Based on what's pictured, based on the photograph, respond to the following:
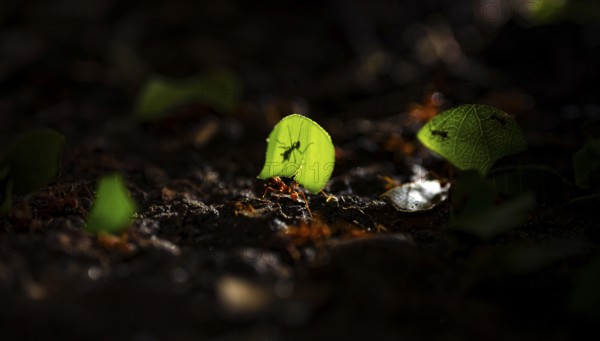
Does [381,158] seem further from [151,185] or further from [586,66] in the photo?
[586,66]

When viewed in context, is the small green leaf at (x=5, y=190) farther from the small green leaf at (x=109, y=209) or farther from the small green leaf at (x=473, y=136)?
the small green leaf at (x=473, y=136)

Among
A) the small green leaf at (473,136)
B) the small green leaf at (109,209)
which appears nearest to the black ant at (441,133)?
the small green leaf at (473,136)

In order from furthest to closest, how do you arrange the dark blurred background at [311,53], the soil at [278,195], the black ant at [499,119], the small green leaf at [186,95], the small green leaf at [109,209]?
the dark blurred background at [311,53]
the small green leaf at [186,95]
the black ant at [499,119]
the small green leaf at [109,209]
the soil at [278,195]

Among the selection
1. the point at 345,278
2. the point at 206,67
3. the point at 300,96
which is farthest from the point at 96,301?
the point at 206,67

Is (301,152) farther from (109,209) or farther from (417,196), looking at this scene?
(109,209)

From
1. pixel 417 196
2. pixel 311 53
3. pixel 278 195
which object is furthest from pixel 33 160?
pixel 311 53

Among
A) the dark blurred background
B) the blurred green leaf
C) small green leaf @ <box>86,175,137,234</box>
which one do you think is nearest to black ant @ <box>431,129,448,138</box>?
the blurred green leaf
